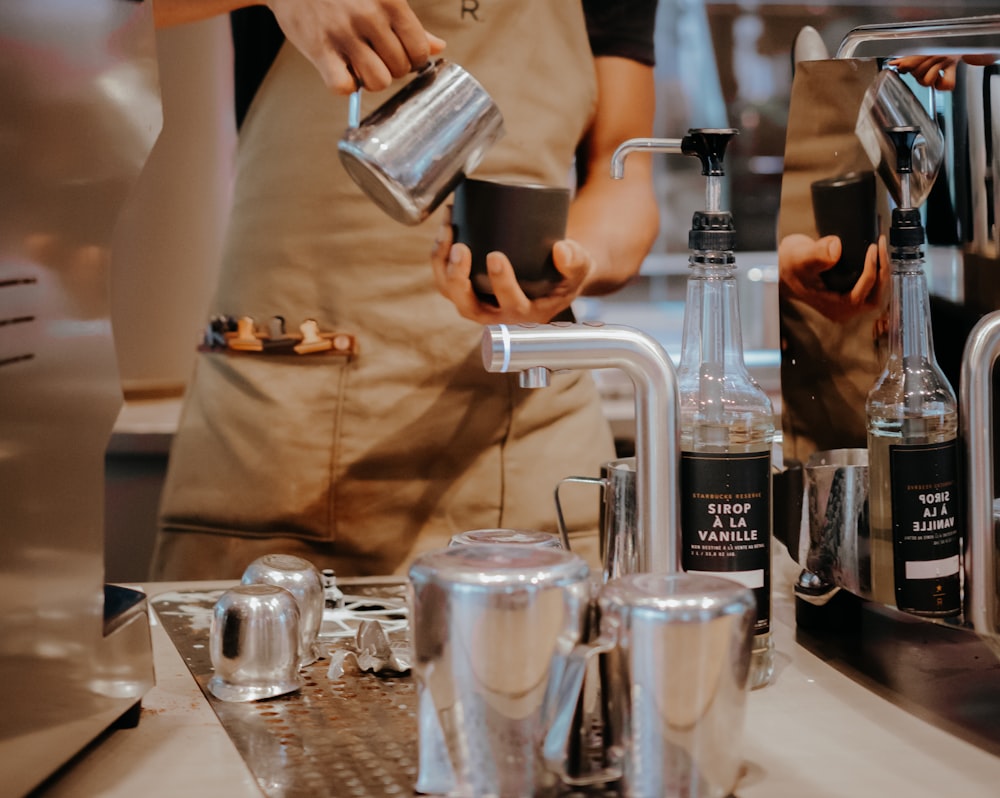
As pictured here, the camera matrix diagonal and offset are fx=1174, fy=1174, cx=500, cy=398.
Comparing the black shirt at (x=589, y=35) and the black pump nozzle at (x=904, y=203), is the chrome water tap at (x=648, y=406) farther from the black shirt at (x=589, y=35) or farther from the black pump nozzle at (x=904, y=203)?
the black shirt at (x=589, y=35)

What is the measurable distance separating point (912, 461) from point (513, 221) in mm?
473

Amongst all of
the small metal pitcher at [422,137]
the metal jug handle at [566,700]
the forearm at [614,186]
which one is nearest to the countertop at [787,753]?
the metal jug handle at [566,700]

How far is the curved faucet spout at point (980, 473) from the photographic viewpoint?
721 mm

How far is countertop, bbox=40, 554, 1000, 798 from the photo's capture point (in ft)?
2.10

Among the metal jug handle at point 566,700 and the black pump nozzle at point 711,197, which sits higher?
the black pump nozzle at point 711,197

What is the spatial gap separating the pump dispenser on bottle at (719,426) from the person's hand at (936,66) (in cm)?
20

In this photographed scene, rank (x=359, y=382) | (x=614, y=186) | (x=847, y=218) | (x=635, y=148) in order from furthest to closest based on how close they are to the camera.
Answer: (x=614, y=186) < (x=359, y=382) < (x=847, y=218) < (x=635, y=148)

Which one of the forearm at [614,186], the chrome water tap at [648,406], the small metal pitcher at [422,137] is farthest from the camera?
the forearm at [614,186]

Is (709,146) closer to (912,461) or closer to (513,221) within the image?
(912,461)

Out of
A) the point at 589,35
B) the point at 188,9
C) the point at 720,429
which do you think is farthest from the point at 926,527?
the point at 188,9

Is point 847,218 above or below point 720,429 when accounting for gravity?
above

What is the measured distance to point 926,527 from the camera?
30.1 inches

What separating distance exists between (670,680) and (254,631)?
32 cm

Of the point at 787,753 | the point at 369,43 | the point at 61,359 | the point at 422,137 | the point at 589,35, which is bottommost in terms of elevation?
the point at 787,753
